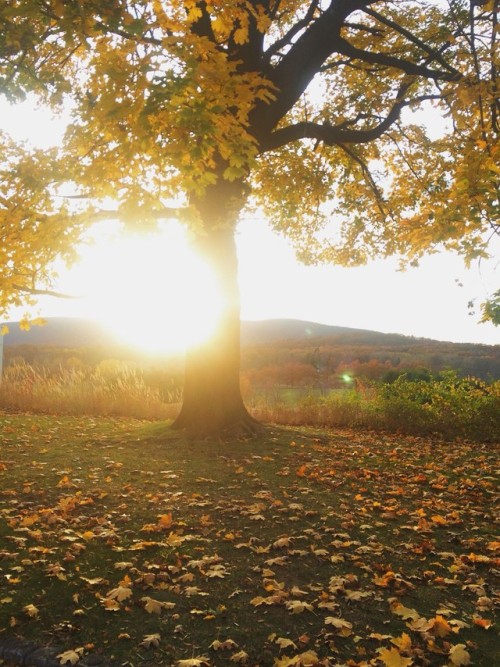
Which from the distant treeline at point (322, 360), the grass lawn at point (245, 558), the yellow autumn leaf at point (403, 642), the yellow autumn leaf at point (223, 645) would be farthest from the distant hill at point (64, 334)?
the yellow autumn leaf at point (403, 642)

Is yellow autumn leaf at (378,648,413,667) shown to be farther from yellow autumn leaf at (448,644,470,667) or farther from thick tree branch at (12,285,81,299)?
thick tree branch at (12,285,81,299)

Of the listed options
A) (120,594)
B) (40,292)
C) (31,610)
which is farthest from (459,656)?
(40,292)

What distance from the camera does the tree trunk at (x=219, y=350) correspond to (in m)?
9.62

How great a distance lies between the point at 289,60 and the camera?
9.49m

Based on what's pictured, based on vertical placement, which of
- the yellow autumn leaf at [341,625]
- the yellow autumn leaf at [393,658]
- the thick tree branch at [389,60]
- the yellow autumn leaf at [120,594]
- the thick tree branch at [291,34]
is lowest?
the yellow autumn leaf at [120,594]

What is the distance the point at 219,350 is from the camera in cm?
983

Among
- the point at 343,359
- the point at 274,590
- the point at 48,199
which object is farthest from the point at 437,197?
the point at 343,359

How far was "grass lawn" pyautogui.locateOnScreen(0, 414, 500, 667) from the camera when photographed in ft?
11.7

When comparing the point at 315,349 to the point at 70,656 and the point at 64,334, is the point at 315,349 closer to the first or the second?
the point at 70,656

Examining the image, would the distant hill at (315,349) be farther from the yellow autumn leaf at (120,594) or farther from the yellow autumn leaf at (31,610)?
the yellow autumn leaf at (31,610)

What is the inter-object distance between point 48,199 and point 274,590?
5878 millimetres

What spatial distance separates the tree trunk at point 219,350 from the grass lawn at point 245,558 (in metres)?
1.18

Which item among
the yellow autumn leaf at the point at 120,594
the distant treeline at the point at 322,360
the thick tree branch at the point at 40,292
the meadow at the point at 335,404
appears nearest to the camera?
the yellow autumn leaf at the point at 120,594

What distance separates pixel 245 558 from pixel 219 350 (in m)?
5.27
